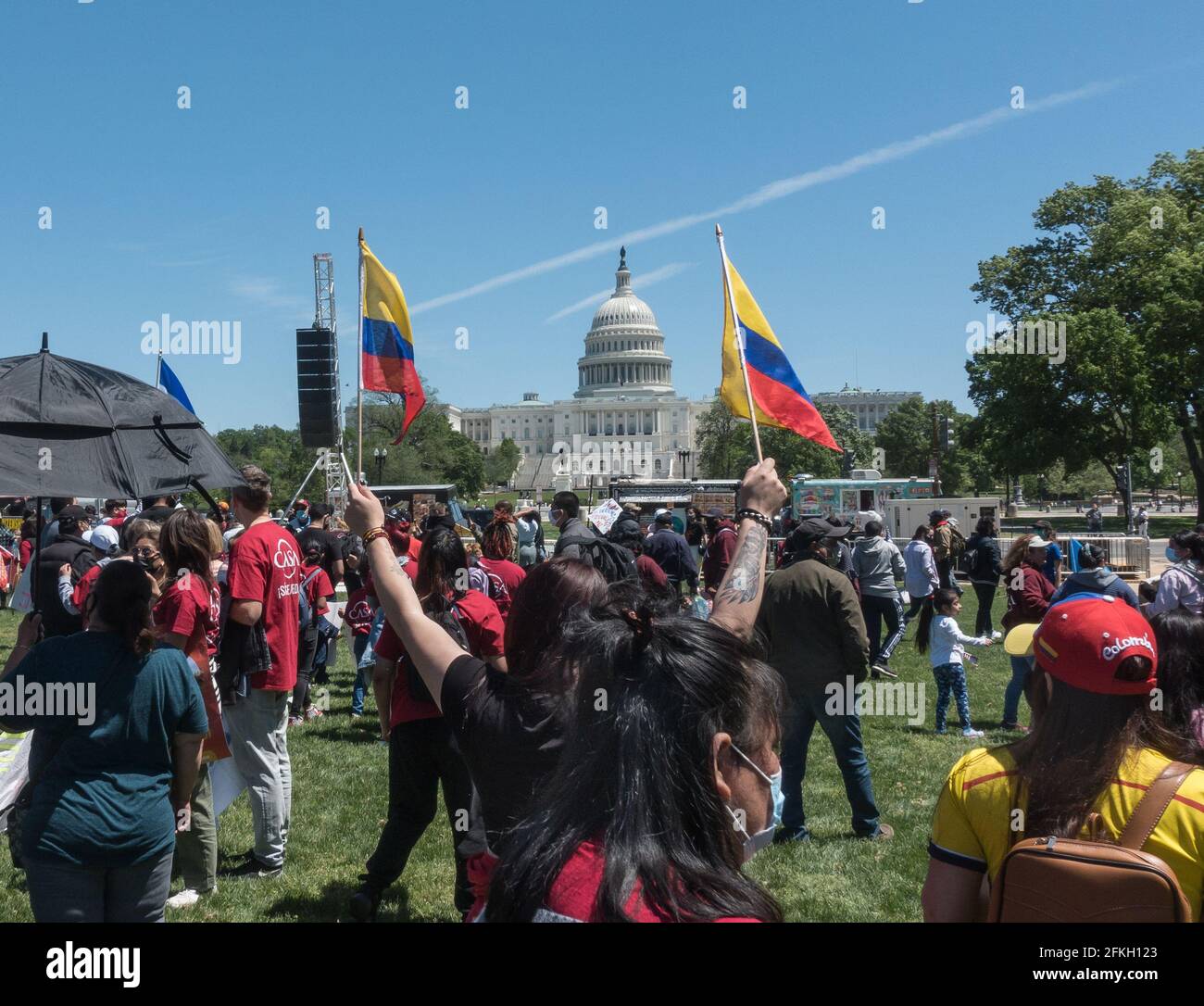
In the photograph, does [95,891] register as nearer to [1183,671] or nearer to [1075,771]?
[1075,771]

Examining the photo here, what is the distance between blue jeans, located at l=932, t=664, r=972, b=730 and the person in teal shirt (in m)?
6.97

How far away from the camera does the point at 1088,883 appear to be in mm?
2037

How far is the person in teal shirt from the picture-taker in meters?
3.36

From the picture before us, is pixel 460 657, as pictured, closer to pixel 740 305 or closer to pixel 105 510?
pixel 740 305

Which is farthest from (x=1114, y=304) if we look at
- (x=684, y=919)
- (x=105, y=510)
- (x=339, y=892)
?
(x=684, y=919)

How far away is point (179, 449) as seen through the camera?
13.1 feet

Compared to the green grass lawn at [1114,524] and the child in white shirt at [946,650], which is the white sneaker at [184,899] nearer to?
the child in white shirt at [946,650]

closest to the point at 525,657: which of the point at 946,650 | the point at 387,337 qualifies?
the point at 387,337

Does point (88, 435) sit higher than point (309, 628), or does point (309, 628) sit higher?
point (88, 435)

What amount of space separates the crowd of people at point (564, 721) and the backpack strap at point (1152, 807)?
0.01 meters

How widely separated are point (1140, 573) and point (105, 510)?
808 inches

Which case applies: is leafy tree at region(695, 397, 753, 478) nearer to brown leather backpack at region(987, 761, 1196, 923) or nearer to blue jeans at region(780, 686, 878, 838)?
blue jeans at region(780, 686, 878, 838)

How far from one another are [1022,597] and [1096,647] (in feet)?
24.0
